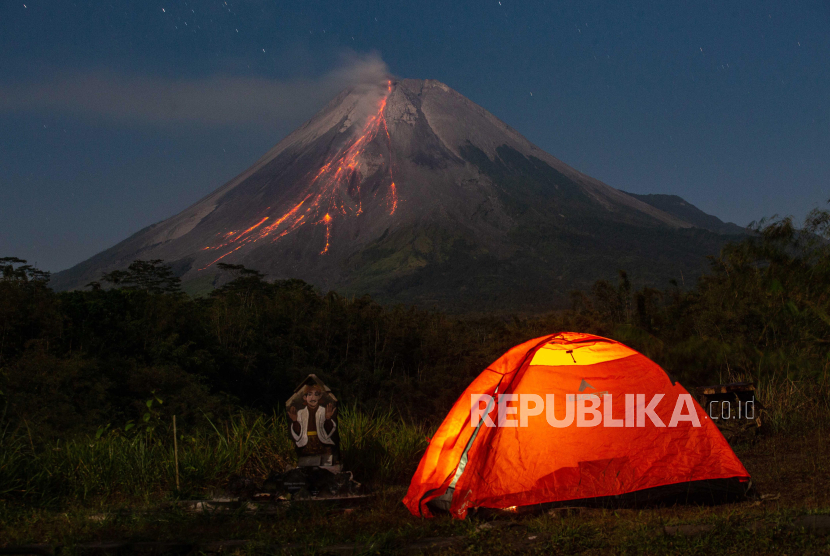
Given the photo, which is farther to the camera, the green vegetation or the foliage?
the foliage

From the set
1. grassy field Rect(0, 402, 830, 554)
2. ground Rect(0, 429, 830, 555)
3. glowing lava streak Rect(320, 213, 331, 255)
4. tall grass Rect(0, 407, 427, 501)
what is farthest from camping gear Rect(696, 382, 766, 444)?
glowing lava streak Rect(320, 213, 331, 255)

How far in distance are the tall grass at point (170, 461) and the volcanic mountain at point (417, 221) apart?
75672 millimetres

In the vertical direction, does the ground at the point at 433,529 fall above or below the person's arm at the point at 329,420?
below

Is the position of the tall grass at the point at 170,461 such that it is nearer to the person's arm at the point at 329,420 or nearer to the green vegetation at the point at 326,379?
the green vegetation at the point at 326,379

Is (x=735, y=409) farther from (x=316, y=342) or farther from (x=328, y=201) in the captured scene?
(x=328, y=201)

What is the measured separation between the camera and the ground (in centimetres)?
324

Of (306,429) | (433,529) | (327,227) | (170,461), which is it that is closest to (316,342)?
(170,461)

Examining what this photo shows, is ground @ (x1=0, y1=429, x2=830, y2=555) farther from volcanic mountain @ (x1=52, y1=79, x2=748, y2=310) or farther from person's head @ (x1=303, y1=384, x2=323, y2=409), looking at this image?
volcanic mountain @ (x1=52, y1=79, x2=748, y2=310)

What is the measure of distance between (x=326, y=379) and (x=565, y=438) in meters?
12.9

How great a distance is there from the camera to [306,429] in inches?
186

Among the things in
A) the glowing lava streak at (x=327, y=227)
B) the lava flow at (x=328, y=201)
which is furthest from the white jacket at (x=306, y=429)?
the glowing lava streak at (x=327, y=227)

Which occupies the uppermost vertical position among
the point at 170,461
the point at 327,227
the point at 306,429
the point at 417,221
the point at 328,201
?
the point at 328,201

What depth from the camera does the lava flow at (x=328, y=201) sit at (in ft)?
362

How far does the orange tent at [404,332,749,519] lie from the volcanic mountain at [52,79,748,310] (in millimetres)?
75787
